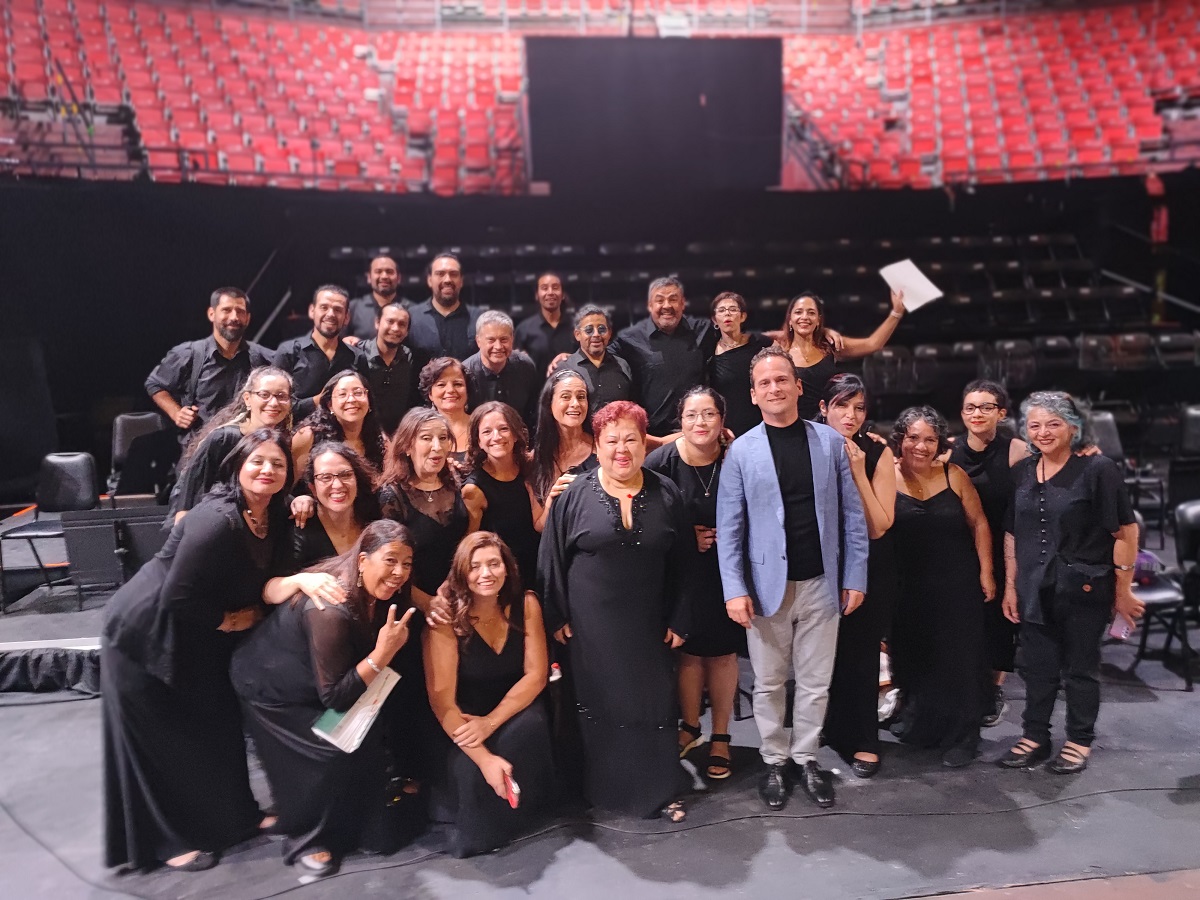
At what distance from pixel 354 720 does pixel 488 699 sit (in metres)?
0.43

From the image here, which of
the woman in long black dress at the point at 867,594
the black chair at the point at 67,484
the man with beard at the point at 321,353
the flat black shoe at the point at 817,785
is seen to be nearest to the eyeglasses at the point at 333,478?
the man with beard at the point at 321,353

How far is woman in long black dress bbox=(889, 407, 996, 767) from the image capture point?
3248 mm

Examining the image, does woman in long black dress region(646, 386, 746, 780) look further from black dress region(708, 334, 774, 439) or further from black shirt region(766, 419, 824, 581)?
black dress region(708, 334, 774, 439)

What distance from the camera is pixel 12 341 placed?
6.57 meters

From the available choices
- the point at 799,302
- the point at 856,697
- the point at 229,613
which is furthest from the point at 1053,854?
the point at 229,613

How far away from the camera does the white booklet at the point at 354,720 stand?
8.52ft

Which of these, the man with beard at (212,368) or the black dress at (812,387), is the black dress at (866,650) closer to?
the black dress at (812,387)

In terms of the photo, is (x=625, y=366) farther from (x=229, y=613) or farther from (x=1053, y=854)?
(x=1053, y=854)

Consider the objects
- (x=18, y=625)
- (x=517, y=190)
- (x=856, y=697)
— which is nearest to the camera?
(x=856, y=697)

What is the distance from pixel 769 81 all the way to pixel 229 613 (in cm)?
743

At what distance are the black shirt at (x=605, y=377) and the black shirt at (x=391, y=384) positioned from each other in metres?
0.82

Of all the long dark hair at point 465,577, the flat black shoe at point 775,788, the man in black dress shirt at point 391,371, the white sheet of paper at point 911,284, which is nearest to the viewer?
the long dark hair at point 465,577

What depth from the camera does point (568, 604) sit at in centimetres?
293

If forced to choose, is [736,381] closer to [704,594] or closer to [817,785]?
[704,594]
